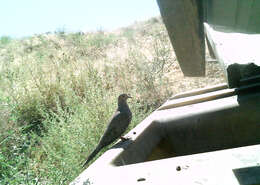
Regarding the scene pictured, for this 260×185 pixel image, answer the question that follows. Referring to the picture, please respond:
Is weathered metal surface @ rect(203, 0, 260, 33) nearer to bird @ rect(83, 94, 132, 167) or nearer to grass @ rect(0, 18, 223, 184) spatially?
bird @ rect(83, 94, 132, 167)

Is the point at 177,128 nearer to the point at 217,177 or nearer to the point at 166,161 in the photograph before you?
the point at 166,161

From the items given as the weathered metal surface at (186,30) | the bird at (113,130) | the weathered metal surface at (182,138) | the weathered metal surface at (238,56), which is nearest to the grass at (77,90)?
the bird at (113,130)

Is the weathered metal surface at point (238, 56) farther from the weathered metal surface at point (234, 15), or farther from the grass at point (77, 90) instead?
the grass at point (77, 90)

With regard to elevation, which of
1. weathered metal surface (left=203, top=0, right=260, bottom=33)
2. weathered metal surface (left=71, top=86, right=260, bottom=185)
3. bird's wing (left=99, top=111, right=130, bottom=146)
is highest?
weathered metal surface (left=203, top=0, right=260, bottom=33)

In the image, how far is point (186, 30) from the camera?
7.30 feet

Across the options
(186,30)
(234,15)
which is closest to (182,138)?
(186,30)

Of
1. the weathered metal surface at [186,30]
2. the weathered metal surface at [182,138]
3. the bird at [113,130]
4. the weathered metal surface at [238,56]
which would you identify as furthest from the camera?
the bird at [113,130]

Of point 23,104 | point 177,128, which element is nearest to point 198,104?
point 177,128

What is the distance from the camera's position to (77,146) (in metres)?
3.13

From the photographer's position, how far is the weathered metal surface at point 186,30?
1847 mm

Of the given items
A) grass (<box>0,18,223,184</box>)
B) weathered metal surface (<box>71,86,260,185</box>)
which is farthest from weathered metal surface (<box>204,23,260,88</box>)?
grass (<box>0,18,223,184</box>)

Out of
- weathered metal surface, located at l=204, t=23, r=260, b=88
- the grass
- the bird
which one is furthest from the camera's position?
the grass

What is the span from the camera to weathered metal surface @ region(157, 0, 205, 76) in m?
1.85

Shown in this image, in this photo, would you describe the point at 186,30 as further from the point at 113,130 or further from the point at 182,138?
the point at 113,130
